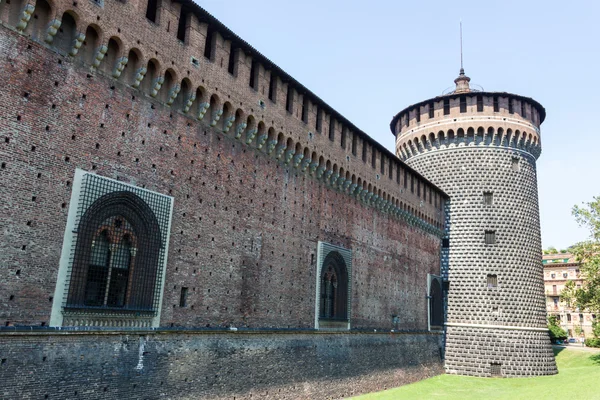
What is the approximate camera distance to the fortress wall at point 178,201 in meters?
9.31

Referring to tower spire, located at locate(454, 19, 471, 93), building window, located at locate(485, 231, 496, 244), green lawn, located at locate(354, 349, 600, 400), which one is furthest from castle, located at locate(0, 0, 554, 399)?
tower spire, located at locate(454, 19, 471, 93)

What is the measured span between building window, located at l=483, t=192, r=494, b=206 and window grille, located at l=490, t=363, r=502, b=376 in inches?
328

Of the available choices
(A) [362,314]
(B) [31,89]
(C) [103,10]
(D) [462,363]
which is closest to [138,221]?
(B) [31,89]

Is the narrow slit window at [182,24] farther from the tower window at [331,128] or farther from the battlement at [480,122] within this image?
the battlement at [480,122]

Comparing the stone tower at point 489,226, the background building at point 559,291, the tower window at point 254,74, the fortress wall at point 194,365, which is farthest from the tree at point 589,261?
the background building at point 559,291

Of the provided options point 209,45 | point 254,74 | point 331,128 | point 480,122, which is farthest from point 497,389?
point 209,45

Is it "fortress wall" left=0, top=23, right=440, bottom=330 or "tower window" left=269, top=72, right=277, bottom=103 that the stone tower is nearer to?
"fortress wall" left=0, top=23, right=440, bottom=330

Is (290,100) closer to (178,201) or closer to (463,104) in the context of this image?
(178,201)

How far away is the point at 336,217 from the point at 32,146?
453 inches

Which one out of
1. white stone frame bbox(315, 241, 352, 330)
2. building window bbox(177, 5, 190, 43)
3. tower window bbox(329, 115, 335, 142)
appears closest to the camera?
building window bbox(177, 5, 190, 43)

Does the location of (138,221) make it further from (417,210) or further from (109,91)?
(417,210)

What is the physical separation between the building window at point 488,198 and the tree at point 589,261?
5.73 metres

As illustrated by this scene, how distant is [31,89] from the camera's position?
381 inches

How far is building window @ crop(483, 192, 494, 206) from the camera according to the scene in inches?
1034
